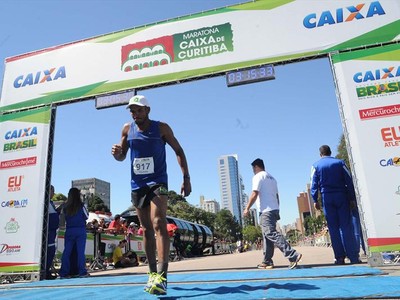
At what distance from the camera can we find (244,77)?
7.32 metres

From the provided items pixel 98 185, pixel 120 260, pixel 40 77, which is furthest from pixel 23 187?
pixel 98 185

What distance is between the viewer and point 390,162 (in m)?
5.77

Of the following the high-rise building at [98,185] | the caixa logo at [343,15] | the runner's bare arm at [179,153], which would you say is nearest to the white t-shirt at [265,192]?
the runner's bare arm at [179,153]

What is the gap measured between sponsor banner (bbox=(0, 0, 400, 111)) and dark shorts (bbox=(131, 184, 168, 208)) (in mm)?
4384

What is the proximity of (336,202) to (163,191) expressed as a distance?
12.3 ft

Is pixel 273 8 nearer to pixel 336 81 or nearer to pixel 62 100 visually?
pixel 336 81

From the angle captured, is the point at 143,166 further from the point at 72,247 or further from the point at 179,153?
the point at 72,247

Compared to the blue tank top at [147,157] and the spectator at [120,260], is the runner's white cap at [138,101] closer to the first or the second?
the blue tank top at [147,157]

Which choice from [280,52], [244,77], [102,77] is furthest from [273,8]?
[102,77]

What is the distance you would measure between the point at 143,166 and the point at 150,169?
0.31ft

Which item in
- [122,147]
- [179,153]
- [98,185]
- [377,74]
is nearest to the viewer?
[179,153]

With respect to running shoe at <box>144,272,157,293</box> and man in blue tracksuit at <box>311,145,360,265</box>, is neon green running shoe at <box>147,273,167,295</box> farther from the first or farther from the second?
man in blue tracksuit at <box>311,145,360,265</box>

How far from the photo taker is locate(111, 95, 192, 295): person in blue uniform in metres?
3.63

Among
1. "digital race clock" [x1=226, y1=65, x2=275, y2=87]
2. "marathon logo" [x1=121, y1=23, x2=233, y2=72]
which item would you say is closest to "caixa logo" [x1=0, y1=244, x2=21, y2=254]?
"marathon logo" [x1=121, y1=23, x2=233, y2=72]
